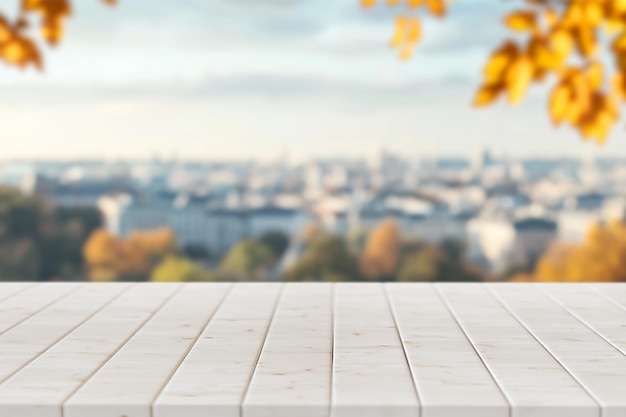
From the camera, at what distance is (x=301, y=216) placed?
29.9 m

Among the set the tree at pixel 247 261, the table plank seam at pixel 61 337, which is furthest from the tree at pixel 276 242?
the table plank seam at pixel 61 337

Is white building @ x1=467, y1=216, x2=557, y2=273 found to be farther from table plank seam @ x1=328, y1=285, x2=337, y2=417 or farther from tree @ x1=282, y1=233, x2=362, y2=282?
table plank seam @ x1=328, y1=285, x2=337, y2=417

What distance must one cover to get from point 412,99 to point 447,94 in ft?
4.09

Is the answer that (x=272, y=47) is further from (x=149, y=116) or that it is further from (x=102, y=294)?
(x=102, y=294)

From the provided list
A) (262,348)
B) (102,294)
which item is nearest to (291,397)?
(262,348)

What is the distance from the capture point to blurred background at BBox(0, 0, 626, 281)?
26.4 metres

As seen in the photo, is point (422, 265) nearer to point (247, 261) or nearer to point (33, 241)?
point (247, 261)

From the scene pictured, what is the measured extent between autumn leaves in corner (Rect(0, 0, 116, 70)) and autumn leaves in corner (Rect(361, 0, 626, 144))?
769 millimetres

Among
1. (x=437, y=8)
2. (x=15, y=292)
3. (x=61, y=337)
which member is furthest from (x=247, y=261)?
(x=437, y=8)

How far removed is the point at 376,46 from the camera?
3094cm

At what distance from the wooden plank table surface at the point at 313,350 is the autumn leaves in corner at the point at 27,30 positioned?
0.65 m

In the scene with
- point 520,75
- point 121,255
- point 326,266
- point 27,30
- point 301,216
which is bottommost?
point 326,266

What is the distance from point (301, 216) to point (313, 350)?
27.5m

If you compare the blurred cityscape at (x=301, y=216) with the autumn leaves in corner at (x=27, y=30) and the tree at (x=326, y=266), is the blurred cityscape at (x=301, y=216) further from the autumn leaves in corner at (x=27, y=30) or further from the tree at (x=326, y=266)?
the autumn leaves in corner at (x=27, y=30)
